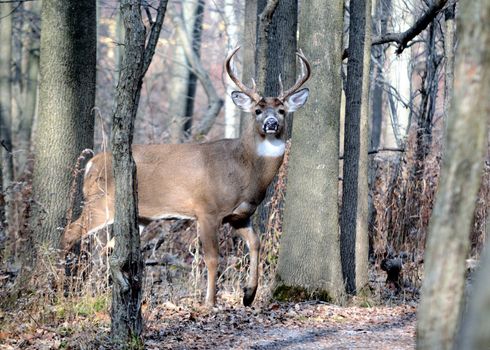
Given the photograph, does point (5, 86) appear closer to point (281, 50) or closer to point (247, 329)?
point (281, 50)

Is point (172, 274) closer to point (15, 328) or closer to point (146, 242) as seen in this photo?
point (146, 242)

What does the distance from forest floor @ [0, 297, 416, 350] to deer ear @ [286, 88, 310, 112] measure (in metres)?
1.90

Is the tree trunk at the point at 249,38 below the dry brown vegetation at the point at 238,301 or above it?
above

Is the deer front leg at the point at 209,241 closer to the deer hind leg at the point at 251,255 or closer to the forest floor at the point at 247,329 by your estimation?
the deer hind leg at the point at 251,255

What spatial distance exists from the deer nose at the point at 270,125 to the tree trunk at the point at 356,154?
2.32 ft

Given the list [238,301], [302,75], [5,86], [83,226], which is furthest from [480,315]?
[5,86]

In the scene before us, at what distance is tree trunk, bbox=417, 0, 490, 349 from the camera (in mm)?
3637

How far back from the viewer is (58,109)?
9094 mm

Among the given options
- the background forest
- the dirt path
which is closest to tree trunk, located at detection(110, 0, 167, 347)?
the background forest

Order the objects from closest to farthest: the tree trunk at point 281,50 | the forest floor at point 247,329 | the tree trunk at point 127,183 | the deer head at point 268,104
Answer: the tree trunk at point 127,183 → the forest floor at point 247,329 → the deer head at point 268,104 → the tree trunk at point 281,50

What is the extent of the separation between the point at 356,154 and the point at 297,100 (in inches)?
31.0

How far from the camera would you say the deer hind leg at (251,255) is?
8.64 m

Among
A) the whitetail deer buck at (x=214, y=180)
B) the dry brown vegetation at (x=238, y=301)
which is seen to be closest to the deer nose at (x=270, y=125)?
the whitetail deer buck at (x=214, y=180)

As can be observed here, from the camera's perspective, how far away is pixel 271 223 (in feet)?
33.0
